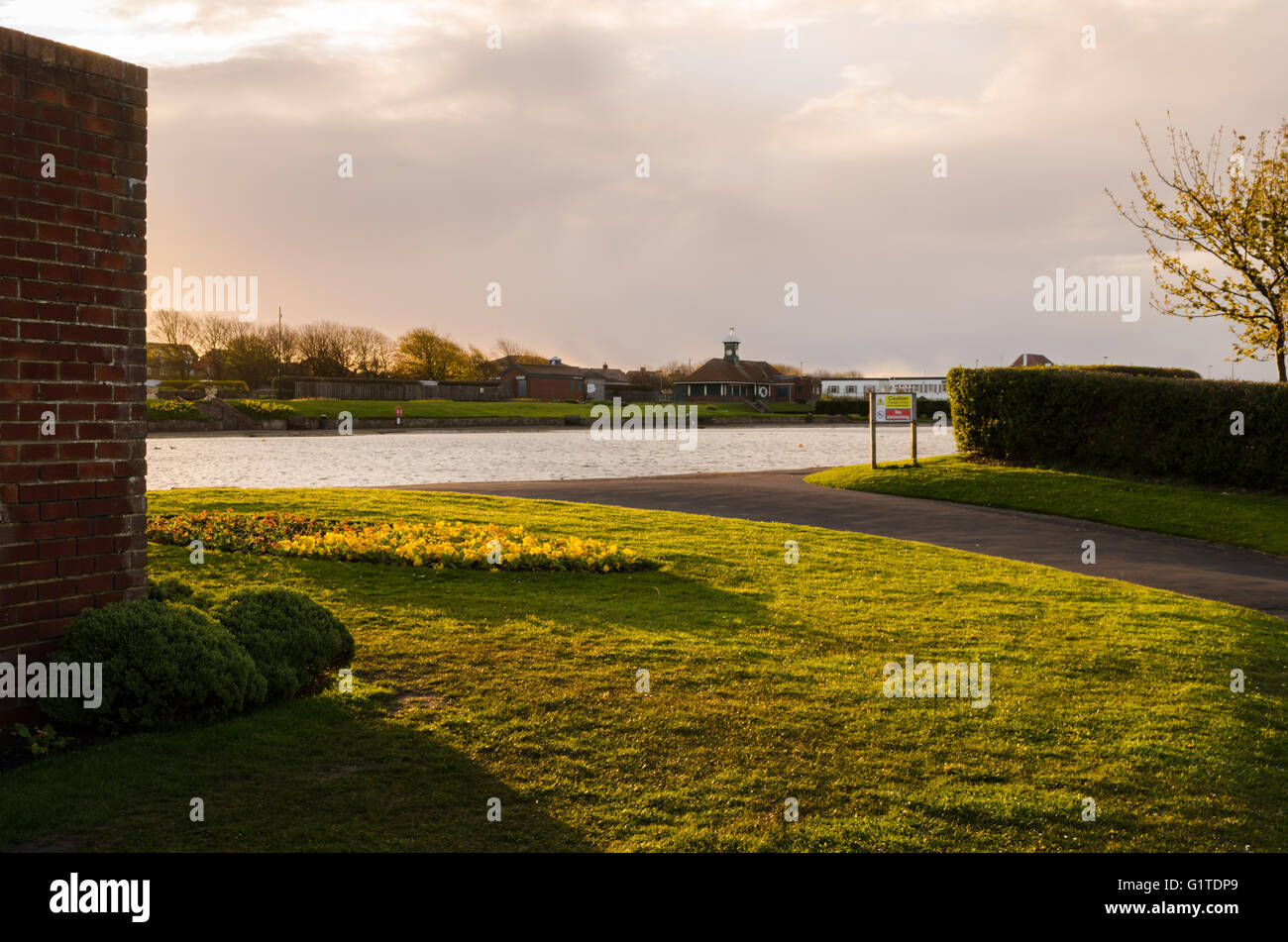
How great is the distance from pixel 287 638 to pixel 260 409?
60.2 meters

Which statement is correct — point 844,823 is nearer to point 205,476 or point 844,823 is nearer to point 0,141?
point 0,141

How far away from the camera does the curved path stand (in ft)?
39.2

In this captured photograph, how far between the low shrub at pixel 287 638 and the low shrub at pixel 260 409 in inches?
2289

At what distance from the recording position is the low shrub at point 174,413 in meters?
56.3

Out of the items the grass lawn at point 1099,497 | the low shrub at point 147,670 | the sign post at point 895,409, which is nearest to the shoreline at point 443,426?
Answer: the sign post at point 895,409

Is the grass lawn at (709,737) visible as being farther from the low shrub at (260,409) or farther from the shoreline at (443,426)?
the low shrub at (260,409)

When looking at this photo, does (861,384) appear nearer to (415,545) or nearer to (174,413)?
(174,413)

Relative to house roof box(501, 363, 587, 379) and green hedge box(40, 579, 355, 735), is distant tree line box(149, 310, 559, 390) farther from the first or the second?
green hedge box(40, 579, 355, 735)

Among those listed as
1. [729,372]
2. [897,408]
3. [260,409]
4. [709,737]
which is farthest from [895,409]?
[729,372]

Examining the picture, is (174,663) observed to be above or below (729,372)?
below

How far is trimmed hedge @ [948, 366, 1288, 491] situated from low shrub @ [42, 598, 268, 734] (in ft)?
65.4

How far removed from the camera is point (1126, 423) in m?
20.6

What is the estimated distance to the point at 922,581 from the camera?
34.9ft
